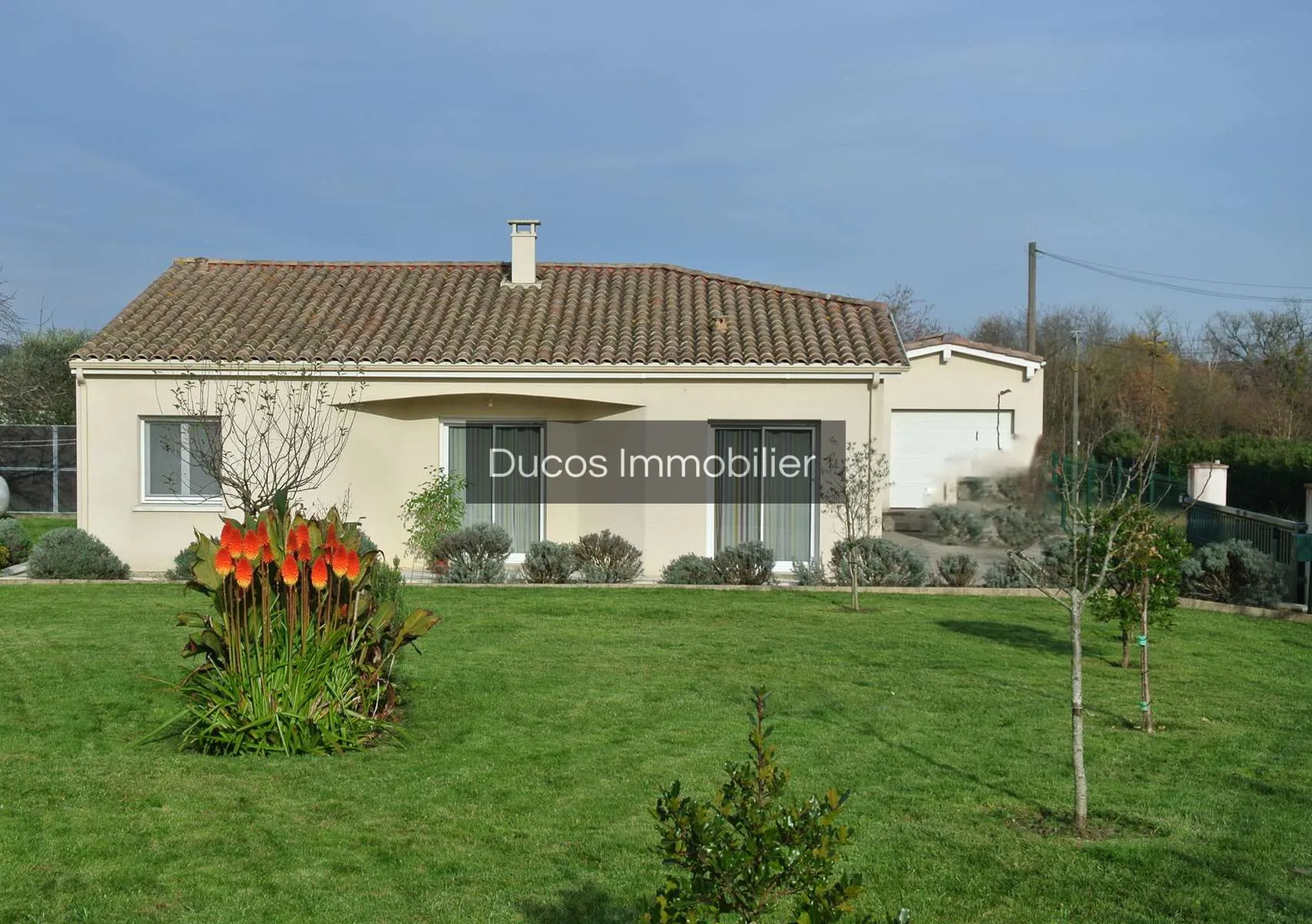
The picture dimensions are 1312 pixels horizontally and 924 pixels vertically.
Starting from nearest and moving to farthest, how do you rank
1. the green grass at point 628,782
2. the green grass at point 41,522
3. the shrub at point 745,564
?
the green grass at point 628,782
the shrub at point 745,564
the green grass at point 41,522

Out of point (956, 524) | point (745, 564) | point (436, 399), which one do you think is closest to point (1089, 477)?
point (956, 524)

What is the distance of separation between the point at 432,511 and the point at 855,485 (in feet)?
20.3

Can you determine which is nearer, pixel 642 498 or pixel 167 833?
pixel 167 833

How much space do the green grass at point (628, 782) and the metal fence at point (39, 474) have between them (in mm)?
18585

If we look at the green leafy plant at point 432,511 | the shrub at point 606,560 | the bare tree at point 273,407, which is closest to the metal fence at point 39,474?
the bare tree at point 273,407

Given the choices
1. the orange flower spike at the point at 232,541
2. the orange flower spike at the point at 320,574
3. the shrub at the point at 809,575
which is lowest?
the shrub at the point at 809,575

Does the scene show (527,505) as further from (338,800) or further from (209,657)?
(338,800)

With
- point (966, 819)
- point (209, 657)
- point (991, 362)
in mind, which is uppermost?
point (991, 362)

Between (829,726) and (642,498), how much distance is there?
9.76 meters

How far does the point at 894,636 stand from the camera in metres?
12.4

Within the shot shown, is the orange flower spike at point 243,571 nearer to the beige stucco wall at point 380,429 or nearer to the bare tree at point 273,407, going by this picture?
the bare tree at point 273,407

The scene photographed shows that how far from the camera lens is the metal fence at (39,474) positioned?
95.7 ft

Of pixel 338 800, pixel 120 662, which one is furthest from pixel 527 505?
pixel 338 800

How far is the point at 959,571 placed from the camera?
16281 mm
